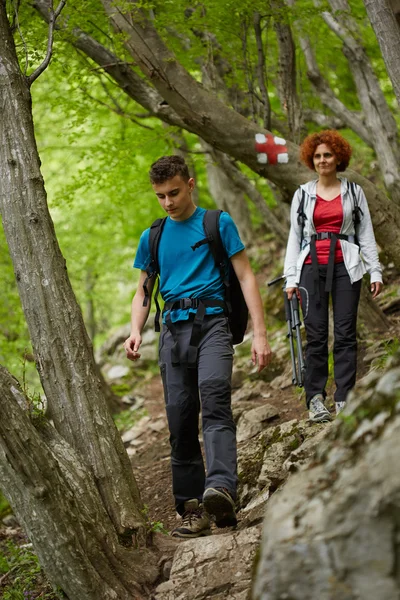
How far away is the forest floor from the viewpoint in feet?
16.0

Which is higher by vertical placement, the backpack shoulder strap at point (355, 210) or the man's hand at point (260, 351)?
the backpack shoulder strap at point (355, 210)

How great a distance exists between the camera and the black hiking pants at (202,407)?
426cm

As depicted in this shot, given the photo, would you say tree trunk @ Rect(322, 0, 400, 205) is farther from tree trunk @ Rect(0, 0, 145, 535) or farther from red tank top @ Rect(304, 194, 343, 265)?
tree trunk @ Rect(0, 0, 145, 535)

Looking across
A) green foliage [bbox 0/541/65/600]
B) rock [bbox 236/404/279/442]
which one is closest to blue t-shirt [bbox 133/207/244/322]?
green foliage [bbox 0/541/65/600]

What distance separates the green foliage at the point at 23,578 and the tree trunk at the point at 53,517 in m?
0.60

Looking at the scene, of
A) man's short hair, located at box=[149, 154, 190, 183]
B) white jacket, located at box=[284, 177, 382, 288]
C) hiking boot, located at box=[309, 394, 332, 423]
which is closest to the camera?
man's short hair, located at box=[149, 154, 190, 183]

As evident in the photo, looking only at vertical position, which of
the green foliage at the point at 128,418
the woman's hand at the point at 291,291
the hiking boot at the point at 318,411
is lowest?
the green foliage at the point at 128,418

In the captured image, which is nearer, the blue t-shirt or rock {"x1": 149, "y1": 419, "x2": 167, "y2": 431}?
the blue t-shirt

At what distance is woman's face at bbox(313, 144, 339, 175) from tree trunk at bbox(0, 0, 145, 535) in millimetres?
2466

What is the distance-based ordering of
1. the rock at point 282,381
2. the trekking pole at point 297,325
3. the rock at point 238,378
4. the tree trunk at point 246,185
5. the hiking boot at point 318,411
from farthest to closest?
the rock at point 238,378 < the tree trunk at point 246,185 < the rock at point 282,381 < the trekking pole at point 297,325 < the hiking boot at point 318,411

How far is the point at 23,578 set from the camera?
504cm

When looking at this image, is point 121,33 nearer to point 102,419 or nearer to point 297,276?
point 297,276

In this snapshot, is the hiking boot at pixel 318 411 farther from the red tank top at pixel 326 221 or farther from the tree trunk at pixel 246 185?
the tree trunk at pixel 246 185

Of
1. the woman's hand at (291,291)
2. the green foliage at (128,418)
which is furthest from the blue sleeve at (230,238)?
the green foliage at (128,418)
